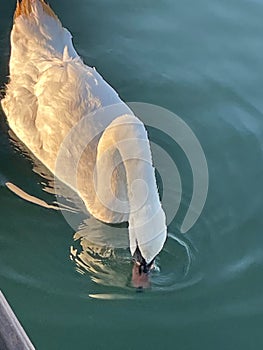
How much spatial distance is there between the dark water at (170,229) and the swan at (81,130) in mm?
231

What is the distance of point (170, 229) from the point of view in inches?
193

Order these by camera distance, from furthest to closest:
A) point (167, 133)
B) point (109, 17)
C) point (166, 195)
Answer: point (109, 17), point (167, 133), point (166, 195)

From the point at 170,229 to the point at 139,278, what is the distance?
645 mm

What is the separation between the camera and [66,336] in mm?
4211

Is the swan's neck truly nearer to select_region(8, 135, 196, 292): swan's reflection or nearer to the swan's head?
the swan's head

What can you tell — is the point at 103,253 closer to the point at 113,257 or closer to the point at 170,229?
the point at 113,257

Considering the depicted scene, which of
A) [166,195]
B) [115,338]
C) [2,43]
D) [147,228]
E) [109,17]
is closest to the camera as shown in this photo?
[147,228]

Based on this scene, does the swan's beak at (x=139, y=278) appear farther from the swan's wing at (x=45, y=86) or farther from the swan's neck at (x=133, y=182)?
the swan's wing at (x=45, y=86)

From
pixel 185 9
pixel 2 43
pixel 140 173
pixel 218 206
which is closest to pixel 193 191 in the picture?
pixel 218 206

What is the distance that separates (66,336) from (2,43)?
9.80 ft

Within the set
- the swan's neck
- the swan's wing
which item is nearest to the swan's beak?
the swan's neck

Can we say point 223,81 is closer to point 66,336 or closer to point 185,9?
point 185,9

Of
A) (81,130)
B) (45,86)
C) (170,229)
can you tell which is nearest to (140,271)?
(170,229)

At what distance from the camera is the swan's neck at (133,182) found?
13.2 feet
